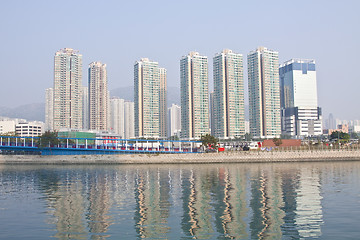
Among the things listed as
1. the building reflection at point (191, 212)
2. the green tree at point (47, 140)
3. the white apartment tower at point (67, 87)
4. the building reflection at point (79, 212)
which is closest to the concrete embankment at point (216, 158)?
the green tree at point (47, 140)

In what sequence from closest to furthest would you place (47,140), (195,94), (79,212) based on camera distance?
(79,212)
(47,140)
(195,94)

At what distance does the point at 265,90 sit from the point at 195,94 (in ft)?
109

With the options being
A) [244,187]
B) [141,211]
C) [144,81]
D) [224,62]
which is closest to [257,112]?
[224,62]

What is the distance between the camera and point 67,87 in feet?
599

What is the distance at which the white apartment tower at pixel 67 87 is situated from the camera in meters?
181

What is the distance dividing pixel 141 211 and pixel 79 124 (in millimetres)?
176280

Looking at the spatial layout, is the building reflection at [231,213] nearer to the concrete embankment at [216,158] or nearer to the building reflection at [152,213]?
the building reflection at [152,213]

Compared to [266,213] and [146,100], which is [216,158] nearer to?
[266,213]

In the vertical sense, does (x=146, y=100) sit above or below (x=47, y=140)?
above

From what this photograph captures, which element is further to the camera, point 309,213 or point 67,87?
point 67,87

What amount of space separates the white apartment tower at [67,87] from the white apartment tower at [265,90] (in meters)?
88.6

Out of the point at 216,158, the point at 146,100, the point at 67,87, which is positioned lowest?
the point at 216,158

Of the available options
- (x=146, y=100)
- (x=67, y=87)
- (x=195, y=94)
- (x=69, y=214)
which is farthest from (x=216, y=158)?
(x=67, y=87)

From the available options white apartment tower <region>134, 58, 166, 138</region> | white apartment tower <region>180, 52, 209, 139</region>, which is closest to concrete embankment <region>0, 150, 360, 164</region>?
white apartment tower <region>180, 52, 209, 139</region>
